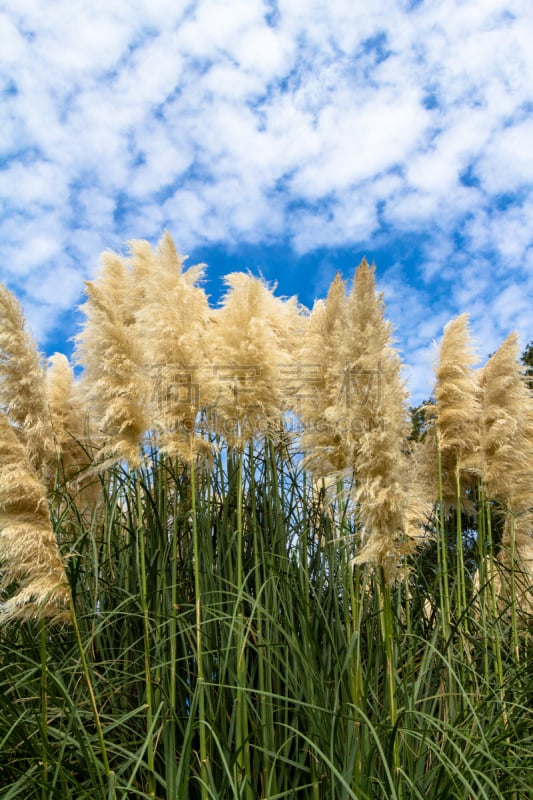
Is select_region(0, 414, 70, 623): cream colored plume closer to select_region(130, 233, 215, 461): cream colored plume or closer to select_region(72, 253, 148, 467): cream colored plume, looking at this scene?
select_region(72, 253, 148, 467): cream colored plume

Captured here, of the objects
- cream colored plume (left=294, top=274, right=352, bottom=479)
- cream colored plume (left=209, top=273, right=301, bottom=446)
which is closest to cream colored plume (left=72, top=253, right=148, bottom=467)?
cream colored plume (left=209, top=273, right=301, bottom=446)

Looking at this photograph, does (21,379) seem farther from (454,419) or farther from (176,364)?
(454,419)

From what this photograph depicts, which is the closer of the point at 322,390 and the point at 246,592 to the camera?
the point at 322,390

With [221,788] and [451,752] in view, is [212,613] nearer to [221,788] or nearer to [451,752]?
[221,788]

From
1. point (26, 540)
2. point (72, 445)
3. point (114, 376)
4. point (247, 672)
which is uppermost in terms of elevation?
point (114, 376)

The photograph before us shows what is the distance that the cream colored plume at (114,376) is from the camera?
133 inches

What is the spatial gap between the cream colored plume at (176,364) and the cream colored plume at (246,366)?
0.30 ft

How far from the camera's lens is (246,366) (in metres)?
3.46

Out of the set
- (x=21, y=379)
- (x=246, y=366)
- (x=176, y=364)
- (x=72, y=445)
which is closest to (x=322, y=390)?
(x=246, y=366)

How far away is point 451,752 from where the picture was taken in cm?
344

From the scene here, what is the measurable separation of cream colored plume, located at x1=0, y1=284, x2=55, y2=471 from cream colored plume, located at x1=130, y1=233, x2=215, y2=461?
1.78 feet

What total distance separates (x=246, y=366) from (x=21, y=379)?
113 cm

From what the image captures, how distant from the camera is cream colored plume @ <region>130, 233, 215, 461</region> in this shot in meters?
3.38

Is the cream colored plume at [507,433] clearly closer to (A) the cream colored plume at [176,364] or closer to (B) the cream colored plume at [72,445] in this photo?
(A) the cream colored plume at [176,364]
